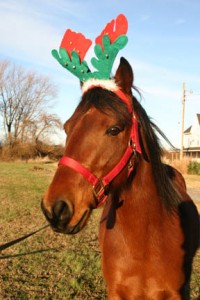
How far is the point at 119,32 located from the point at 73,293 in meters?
3.43

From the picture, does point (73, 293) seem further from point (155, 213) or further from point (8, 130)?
point (8, 130)

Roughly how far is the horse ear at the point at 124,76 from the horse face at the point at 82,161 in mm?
300

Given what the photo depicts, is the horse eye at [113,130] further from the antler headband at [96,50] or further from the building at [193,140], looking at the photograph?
the building at [193,140]

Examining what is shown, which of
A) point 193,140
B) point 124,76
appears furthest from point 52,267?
point 193,140

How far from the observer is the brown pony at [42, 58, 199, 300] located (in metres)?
1.97

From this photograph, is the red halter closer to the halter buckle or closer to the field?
the halter buckle

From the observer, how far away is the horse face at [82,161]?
1874 mm

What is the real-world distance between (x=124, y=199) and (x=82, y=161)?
25.6 inches

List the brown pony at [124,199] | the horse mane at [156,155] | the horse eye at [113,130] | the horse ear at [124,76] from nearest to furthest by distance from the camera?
the brown pony at [124,199]
the horse eye at [113,130]
the horse ear at [124,76]
the horse mane at [156,155]

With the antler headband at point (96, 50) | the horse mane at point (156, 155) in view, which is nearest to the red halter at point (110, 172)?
the horse mane at point (156, 155)

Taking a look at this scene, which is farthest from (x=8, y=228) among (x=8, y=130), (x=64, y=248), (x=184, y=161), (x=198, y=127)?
(x=8, y=130)

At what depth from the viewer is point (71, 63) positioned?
2521 millimetres

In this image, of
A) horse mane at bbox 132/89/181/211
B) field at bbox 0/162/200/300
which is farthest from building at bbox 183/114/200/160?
horse mane at bbox 132/89/181/211

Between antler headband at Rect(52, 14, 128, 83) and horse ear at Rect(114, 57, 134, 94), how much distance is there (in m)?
0.10
